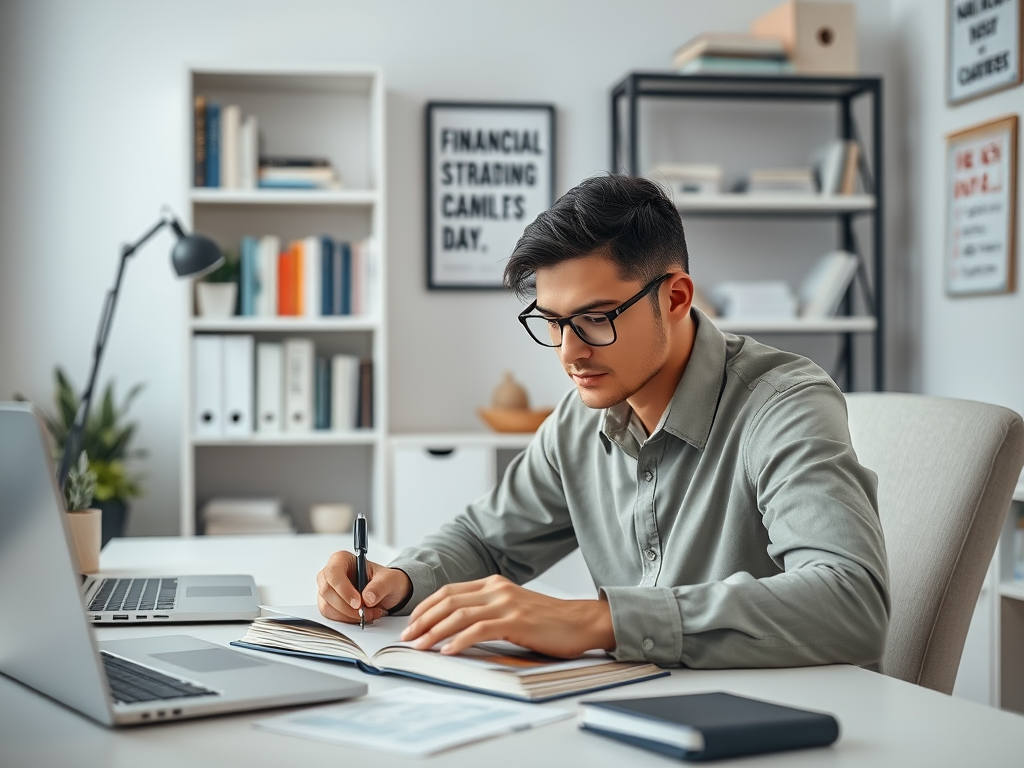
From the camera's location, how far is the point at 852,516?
3.73 ft

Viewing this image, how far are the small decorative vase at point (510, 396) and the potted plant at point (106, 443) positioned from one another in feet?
3.60

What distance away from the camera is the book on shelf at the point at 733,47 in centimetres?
342

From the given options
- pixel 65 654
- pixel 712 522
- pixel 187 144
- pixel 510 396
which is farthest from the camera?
pixel 510 396

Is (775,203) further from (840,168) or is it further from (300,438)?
(300,438)

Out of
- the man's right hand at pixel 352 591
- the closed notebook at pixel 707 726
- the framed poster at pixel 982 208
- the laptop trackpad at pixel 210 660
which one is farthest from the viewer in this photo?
the framed poster at pixel 982 208

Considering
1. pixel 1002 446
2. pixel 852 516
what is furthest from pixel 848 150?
pixel 852 516

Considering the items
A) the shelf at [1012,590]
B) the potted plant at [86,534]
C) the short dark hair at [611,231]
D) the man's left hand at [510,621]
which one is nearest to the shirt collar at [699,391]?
the short dark hair at [611,231]

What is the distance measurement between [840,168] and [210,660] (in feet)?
9.91

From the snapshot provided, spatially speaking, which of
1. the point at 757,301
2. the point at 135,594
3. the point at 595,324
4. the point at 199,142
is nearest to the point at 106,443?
the point at 199,142

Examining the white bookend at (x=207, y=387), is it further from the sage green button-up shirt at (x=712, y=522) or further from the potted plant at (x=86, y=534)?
the sage green button-up shirt at (x=712, y=522)

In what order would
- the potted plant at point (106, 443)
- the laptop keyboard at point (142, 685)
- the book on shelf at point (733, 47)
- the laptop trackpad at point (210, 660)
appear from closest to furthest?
the laptop keyboard at point (142, 685) → the laptop trackpad at point (210, 660) → the potted plant at point (106, 443) → the book on shelf at point (733, 47)

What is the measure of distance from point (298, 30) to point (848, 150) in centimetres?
181

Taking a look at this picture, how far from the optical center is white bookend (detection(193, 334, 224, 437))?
323 centimetres

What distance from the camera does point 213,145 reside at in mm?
3270
